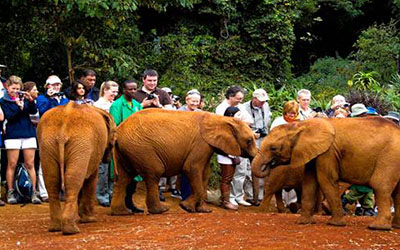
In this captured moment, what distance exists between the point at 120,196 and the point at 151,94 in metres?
1.96

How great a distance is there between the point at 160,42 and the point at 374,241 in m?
12.0

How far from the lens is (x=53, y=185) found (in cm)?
1068

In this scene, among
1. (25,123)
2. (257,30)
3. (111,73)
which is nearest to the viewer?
(25,123)

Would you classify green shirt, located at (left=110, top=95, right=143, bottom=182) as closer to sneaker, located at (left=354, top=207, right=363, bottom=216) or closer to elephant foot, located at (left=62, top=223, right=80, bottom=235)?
elephant foot, located at (left=62, top=223, right=80, bottom=235)

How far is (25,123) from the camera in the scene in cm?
1346

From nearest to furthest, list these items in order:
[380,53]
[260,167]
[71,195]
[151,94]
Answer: [71,195] → [260,167] → [151,94] → [380,53]

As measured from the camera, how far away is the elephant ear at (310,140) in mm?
10875

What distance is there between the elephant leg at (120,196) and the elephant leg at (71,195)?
1.72 m

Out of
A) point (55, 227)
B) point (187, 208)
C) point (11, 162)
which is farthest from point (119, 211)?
point (11, 162)

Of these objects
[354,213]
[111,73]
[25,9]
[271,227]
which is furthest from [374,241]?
[25,9]

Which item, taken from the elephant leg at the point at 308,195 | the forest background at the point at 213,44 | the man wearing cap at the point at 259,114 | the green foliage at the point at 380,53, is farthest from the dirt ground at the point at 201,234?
the green foliage at the point at 380,53

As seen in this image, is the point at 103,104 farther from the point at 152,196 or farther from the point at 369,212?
the point at 369,212

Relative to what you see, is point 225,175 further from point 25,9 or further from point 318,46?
point 318,46

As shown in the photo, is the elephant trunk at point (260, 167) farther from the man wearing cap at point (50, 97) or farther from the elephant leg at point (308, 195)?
the man wearing cap at point (50, 97)
